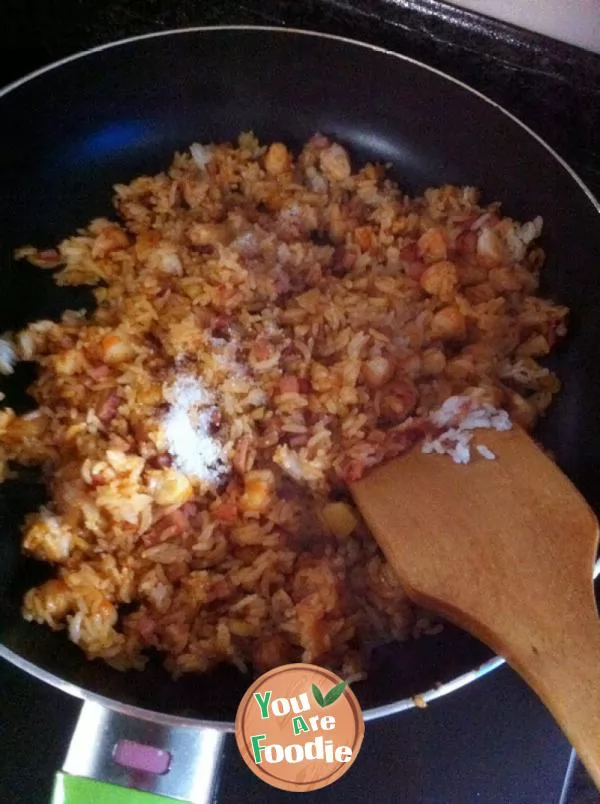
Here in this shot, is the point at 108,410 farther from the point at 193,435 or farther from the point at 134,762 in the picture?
the point at 134,762

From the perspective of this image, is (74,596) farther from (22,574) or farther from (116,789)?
(116,789)

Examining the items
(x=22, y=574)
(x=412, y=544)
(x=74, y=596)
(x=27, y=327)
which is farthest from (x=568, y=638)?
(x=27, y=327)

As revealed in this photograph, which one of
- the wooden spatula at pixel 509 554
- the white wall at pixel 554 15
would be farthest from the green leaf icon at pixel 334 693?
the white wall at pixel 554 15

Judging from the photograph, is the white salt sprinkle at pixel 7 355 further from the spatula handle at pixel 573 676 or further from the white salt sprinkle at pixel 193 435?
the spatula handle at pixel 573 676

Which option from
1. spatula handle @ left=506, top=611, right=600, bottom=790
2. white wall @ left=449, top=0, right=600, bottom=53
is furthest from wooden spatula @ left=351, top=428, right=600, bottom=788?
Result: white wall @ left=449, top=0, right=600, bottom=53

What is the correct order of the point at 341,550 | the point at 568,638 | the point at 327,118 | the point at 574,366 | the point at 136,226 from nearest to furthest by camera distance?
the point at 568,638
the point at 341,550
the point at 574,366
the point at 136,226
the point at 327,118

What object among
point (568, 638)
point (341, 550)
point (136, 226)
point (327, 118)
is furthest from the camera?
point (327, 118)

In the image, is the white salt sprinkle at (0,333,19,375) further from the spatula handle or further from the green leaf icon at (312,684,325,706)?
the spatula handle

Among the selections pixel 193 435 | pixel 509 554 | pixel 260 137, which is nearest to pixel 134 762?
pixel 193 435
